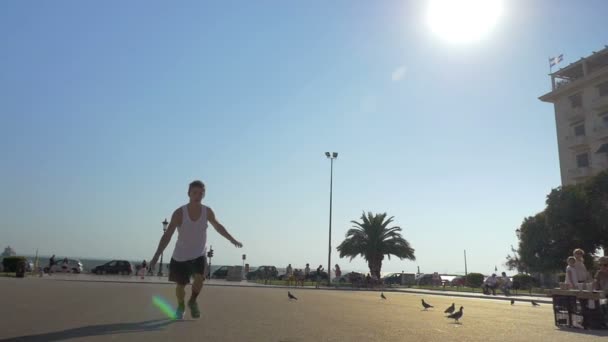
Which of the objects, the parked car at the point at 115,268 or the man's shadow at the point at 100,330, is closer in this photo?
the man's shadow at the point at 100,330

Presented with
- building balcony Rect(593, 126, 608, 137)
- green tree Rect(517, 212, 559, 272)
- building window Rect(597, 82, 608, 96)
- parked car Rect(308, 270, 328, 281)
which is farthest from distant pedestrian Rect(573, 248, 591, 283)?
building window Rect(597, 82, 608, 96)

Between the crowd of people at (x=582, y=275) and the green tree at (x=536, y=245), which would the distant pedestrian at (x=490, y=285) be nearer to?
the green tree at (x=536, y=245)

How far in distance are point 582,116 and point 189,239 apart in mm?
50010

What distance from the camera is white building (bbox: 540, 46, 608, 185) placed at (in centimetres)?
4328

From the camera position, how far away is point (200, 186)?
21.1ft

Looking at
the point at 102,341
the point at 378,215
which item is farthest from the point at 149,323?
the point at 378,215

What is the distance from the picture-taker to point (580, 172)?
145 ft

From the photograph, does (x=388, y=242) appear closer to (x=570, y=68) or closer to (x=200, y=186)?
(x=570, y=68)

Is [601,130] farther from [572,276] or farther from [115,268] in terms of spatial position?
[115,268]

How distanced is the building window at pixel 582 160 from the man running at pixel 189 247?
158ft

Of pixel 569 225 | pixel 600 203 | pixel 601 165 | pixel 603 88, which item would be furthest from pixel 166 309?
pixel 603 88

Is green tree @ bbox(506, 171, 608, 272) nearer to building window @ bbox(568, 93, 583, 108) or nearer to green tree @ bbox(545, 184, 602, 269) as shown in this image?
green tree @ bbox(545, 184, 602, 269)

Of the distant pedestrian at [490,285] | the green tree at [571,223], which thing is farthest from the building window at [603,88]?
the distant pedestrian at [490,285]

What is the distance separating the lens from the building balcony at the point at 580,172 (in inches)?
1713
